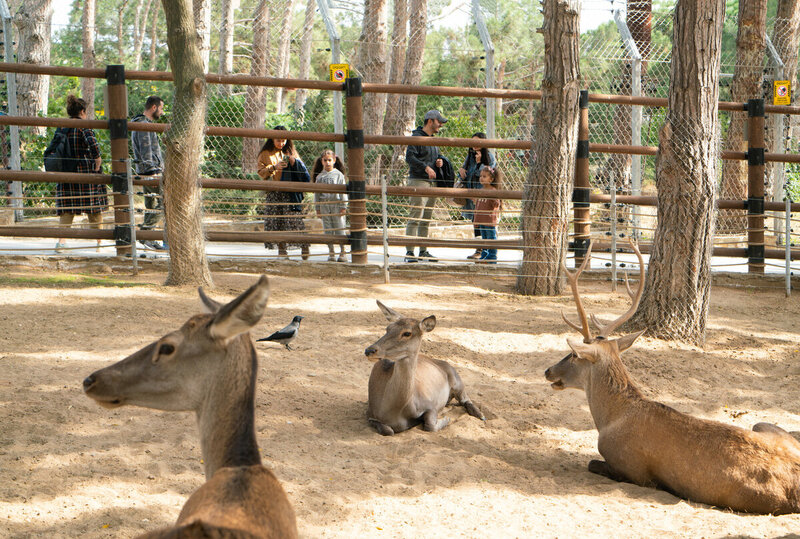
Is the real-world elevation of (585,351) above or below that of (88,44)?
below

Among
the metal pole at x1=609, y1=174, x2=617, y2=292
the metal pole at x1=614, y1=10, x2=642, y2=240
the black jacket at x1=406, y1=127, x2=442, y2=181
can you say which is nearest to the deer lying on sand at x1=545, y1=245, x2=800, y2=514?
the metal pole at x1=609, y1=174, x2=617, y2=292

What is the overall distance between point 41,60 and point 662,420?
1342 centimetres

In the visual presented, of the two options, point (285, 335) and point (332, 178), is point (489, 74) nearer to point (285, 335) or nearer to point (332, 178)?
A: point (332, 178)

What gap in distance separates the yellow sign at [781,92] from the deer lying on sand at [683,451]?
845cm

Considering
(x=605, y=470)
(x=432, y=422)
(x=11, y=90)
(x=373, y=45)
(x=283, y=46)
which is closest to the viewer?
(x=605, y=470)

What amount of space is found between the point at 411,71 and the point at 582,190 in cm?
821

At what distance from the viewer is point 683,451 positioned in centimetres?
520

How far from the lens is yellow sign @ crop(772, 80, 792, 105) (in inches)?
503

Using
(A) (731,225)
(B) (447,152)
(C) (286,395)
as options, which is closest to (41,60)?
(B) (447,152)

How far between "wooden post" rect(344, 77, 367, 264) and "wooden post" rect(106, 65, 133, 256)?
2748 mm

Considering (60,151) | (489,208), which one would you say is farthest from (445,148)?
(60,151)

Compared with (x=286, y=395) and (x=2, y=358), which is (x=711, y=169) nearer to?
(x=286, y=395)

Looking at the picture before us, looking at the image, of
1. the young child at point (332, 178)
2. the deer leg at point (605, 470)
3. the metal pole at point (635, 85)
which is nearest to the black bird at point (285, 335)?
the deer leg at point (605, 470)

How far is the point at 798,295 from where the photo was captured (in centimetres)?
1098
